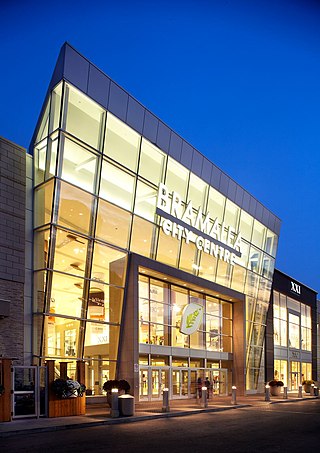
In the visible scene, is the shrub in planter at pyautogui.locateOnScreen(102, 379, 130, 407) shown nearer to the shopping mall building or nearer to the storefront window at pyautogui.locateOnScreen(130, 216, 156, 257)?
the shopping mall building

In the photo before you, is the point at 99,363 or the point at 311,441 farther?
the point at 99,363

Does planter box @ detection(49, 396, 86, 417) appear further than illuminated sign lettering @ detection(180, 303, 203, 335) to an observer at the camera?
No

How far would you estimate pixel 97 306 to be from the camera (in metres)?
26.3

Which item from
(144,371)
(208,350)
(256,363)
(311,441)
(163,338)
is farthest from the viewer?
(256,363)

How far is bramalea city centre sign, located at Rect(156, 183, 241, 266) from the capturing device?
30984 millimetres

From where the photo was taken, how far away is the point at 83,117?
25.5 metres

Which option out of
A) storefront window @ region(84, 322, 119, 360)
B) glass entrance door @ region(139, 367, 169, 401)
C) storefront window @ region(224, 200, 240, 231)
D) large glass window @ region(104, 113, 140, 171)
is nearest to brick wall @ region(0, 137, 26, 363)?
storefront window @ region(84, 322, 119, 360)

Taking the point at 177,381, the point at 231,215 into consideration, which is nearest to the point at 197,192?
the point at 231,215

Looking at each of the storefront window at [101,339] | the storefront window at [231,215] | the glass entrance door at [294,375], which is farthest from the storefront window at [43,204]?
the glass entrance door at [294,375]

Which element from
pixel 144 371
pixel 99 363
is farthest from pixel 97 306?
pixel 144 371

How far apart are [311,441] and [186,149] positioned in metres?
21.7

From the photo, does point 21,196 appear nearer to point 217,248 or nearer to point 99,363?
point 99,363

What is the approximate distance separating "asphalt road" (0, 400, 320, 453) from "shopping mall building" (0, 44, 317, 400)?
7.19 meters

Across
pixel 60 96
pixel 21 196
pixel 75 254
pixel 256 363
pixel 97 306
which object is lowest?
pixel 256 363
